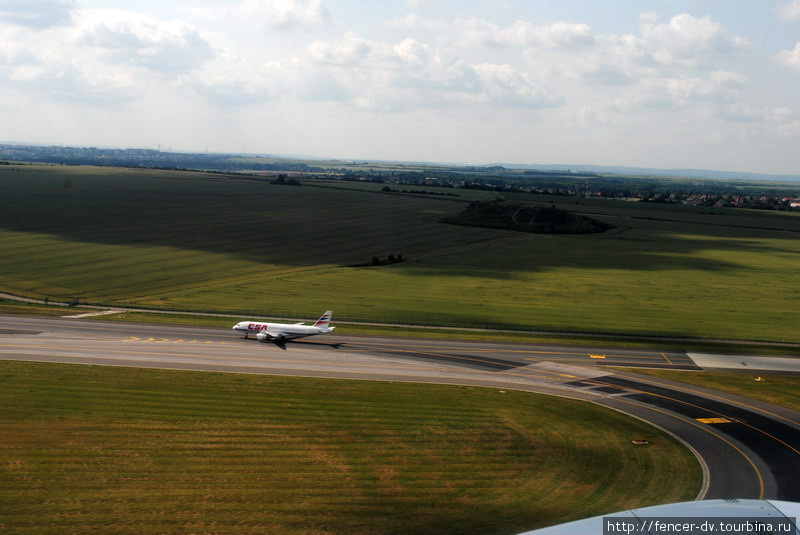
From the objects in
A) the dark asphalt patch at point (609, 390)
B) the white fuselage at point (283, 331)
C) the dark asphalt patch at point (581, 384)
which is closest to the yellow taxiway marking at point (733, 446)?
the dark asphalt patch at point (609, 390)

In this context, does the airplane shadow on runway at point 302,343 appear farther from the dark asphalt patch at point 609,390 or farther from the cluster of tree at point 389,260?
the cluster of tree at point 389,260

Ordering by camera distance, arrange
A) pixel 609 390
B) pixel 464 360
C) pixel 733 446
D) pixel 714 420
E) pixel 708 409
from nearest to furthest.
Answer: pixel 733 446 < pixel 714 420 < pixel 708 409 < pixel 609 390 < pixel 464 360

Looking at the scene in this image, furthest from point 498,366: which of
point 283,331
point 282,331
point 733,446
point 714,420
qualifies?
point 282,331

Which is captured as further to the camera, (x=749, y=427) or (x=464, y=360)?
(x=464, y=360)

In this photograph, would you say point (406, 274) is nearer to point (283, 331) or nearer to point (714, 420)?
point (283, 331)

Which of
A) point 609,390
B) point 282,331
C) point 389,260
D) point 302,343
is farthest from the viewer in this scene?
point 389,260

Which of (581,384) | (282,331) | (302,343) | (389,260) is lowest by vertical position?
(302,343)

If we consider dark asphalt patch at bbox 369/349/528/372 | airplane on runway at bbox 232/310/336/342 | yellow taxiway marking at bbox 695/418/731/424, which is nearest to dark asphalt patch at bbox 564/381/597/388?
dark asphalt patch at bbox 369/349/528/372
